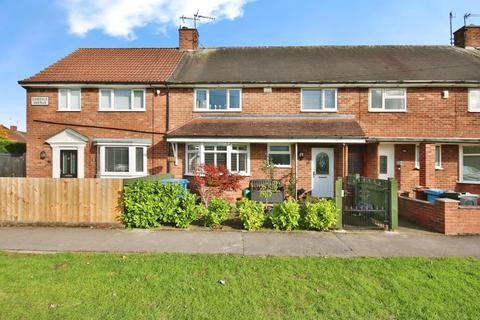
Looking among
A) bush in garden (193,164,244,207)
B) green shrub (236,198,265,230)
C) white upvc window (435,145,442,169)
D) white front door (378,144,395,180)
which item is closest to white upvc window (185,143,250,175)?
bush in garden (193,164,244,207)

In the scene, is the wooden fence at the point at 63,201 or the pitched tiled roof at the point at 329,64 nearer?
the wooden fence at the point at 63,201

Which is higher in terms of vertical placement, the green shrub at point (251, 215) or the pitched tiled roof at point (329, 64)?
the pitched tiled roof at point (329, 64)

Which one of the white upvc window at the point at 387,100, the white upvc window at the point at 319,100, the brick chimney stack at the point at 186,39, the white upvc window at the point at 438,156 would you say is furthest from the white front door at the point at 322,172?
the brick chimney stack at the point at 186,39

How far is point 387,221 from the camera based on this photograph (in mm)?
7266

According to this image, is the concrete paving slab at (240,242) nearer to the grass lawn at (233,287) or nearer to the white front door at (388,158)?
the grass lawn at (233,287)

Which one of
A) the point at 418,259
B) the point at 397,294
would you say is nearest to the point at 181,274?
the point at 397,294

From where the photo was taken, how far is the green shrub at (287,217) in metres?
6.98

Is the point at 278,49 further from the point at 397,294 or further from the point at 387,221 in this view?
the point at 397,294

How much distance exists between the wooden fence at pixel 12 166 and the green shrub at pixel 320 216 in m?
16.9

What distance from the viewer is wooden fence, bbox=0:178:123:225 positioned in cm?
736

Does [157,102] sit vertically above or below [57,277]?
above

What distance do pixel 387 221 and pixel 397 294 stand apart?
3.93 m

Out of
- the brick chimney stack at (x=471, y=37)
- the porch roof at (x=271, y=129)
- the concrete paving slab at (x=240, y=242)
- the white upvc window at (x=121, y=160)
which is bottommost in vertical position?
the concrete paving slab at (x=240, y=242)

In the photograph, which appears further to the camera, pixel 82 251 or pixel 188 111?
pixel 188 111
